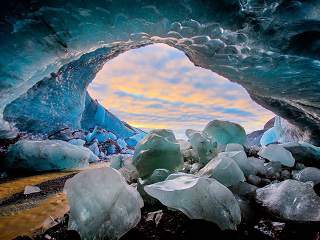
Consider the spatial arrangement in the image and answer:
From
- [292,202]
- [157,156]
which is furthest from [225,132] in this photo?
[292,202]

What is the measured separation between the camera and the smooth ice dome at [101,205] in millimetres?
1041

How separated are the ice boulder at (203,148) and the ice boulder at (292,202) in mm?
704

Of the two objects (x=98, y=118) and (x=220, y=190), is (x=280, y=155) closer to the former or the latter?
(x=220, y=190)

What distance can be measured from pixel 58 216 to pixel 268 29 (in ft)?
5.82

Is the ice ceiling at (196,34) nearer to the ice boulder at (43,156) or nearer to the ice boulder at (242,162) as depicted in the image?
the ice boulder at (242,162)

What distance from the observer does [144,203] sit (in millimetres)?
1377

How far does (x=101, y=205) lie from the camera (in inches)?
42.3

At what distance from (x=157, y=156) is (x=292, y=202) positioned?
0.85 metres

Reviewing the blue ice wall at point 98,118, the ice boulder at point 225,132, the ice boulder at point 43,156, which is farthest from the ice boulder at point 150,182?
the blue ice wall at point 98,118

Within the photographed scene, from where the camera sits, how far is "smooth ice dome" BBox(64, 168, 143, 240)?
1041mm

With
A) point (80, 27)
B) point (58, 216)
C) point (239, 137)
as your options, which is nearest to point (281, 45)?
point (239, 137)

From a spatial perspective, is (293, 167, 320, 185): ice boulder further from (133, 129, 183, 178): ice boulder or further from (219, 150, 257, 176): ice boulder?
(133, 129, 183, 178): ice boulder

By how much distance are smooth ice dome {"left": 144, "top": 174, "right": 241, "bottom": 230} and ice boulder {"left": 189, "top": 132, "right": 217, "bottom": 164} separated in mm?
859

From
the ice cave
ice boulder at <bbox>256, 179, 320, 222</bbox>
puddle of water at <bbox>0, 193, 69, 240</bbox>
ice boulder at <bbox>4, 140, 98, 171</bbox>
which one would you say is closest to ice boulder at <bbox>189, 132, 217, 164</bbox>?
the ice cave
